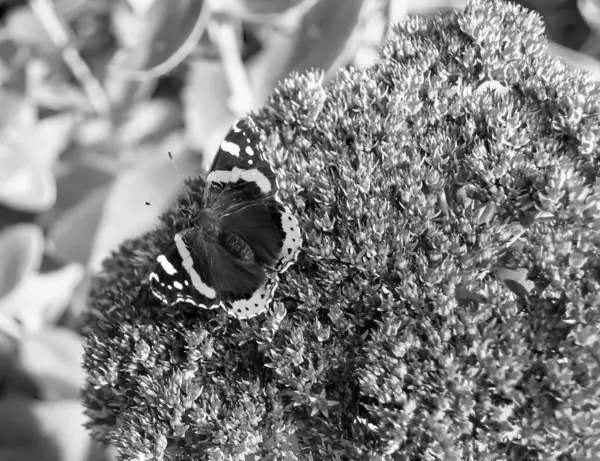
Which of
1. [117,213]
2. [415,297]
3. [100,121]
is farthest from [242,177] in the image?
[100,121]

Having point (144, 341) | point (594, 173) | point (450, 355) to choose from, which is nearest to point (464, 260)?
Result: point (450, 355)

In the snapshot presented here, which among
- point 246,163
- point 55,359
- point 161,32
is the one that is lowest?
point 55,359

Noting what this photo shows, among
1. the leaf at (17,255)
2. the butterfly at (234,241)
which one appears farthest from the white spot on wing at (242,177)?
the leaf at (17,255)

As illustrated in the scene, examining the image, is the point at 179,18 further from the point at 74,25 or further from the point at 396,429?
the point at 396,429

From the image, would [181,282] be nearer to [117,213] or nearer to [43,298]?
[117,213]

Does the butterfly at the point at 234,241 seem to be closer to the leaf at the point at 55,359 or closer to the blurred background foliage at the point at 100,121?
the blurred background foliage at the point at 100,121

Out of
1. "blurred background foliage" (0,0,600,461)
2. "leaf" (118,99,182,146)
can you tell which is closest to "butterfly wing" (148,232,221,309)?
"blurred background foliage" (0,0,600,461)
